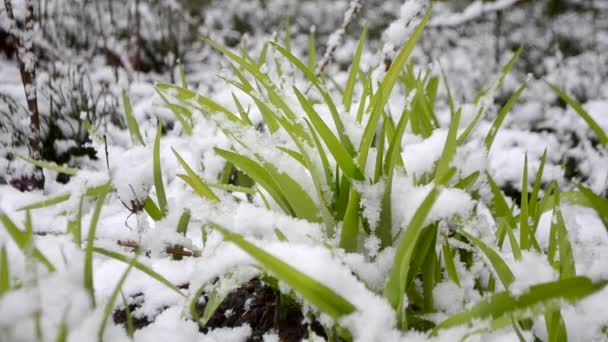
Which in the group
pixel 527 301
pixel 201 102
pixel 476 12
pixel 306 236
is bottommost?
pixel 527 301

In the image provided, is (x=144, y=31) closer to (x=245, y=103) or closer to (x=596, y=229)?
(x=245, y=103)

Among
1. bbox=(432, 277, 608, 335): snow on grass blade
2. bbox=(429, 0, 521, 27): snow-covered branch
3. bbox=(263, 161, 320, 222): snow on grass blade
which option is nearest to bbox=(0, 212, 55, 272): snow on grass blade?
bbox=(263, 161, 320, 222): snow on grass blade

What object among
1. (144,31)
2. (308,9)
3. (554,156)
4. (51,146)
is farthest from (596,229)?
(308,9)

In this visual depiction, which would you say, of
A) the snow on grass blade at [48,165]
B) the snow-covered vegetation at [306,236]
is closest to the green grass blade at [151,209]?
the snow-covered vegetation at [306,236]

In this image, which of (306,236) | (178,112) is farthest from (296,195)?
→ (178,112)

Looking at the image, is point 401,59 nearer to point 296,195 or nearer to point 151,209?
point 296,195

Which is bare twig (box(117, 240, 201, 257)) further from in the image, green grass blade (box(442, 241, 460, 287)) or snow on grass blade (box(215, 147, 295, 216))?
green grass blade (box(442, 241, 460, 287))
